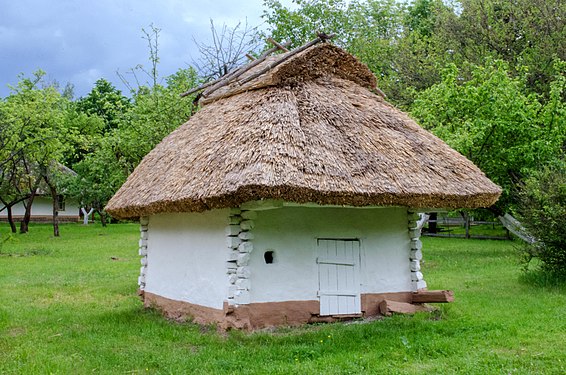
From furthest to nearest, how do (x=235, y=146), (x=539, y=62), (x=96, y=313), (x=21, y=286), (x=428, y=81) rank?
(x=428, y=81) < (x=539, y=62) < (x=21, y=286) < (x=96, y=313) < (x=235, y=146)

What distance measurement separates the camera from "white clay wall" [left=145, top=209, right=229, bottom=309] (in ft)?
33.2

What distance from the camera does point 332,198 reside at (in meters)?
9.10

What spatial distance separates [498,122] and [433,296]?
9.35 metres

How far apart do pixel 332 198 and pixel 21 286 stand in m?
10.1

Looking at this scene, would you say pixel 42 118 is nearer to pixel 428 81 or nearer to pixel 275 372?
pixel 428 81

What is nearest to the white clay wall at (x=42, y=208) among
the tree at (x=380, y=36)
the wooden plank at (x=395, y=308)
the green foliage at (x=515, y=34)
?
the tree at (x=380, y=36)

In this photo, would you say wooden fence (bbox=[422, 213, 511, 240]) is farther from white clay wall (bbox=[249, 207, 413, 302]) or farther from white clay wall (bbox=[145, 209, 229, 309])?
white clay wall (bbox=[145, 209, 229, 309])

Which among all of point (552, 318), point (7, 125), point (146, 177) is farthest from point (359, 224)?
point (7, 125)

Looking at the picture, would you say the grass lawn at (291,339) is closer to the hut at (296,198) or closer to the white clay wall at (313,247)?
the hut at (296,198)

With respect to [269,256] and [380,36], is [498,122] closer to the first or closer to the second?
[269,256]

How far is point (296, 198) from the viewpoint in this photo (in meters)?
8.83

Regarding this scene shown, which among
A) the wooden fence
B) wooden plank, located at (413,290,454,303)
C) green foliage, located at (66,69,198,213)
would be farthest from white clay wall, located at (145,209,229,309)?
the wooden fence

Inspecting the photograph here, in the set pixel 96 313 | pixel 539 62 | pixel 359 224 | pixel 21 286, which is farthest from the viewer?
pixel 539 62

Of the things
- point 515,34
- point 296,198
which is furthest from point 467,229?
point 296,198
